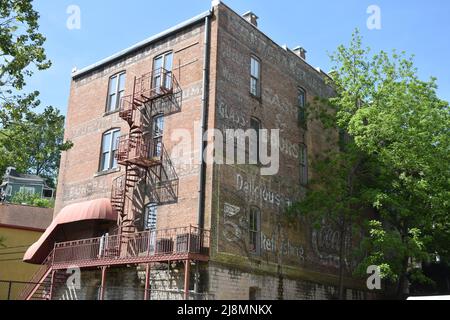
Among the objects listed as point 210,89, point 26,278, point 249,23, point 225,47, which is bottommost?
point 26,278

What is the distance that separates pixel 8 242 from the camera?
32.6 m

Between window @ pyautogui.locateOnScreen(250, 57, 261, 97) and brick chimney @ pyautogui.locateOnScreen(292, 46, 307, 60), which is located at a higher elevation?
brick chimney @ pyautogui.locateOnScreen(292, 46, 307, 60)

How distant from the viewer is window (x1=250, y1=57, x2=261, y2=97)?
25078 mm

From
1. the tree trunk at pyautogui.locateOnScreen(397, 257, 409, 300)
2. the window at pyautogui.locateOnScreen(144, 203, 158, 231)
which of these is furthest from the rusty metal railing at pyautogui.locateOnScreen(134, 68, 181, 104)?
the tree trunk at pyautogui.locateOnScreen(397, 257, 409, 300)

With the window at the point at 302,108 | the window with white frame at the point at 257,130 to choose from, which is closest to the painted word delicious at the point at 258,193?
the window with white frame at the point at 257,130

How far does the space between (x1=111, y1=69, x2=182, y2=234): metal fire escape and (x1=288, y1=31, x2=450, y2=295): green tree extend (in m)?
6.87

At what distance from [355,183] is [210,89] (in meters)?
9.26

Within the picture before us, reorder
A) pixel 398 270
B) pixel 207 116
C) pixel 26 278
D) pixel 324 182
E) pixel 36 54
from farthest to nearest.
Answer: pixel 26 278, pixel 324 182, pixel 398 270, pixel 207 116, pixel 36 54

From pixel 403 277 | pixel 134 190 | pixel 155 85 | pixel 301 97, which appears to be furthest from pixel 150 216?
pixel 403 277

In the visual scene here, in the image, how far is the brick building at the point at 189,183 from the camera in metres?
21.1

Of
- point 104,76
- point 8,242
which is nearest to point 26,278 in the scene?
point 8,242

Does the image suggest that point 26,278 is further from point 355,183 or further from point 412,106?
point 412,106

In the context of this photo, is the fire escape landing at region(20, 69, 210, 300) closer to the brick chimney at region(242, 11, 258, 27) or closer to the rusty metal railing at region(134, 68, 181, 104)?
the rusty metal railing at region(134, 68, 181, 104)

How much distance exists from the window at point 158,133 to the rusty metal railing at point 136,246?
394 cm
